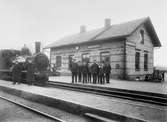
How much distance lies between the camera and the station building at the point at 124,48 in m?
16.0

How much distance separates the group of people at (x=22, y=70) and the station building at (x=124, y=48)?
424cm

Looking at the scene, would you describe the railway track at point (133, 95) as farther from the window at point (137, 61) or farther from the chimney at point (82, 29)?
the chimney at point (82, 29)

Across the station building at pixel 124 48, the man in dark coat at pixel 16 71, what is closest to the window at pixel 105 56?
the station building at pixel 124 48

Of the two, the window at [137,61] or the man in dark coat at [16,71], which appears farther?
the window at [137,61]

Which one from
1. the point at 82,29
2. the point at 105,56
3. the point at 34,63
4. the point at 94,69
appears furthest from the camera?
the point at 82,29

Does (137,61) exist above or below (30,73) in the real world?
→ above

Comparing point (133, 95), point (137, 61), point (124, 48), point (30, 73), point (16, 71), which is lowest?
point (133, 95)

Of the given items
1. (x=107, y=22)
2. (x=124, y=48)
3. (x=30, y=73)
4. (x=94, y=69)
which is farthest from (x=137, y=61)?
(x=30, y=73)

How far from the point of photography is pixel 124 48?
621 inches

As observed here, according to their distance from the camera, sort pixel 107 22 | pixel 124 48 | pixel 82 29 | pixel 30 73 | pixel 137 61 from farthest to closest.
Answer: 1. pixel 82 29
2. pixel 107 22
3. pixel 137 61
4. pixel 124 48
5. pixel 30 73

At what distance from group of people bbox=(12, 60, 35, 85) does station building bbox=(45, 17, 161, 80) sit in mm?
4241

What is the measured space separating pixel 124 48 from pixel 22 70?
8291 millimetres

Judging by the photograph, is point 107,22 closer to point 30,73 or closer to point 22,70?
point 22,70

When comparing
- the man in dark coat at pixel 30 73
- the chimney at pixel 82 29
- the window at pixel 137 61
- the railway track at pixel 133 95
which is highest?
the chimney at pixel 82 29
